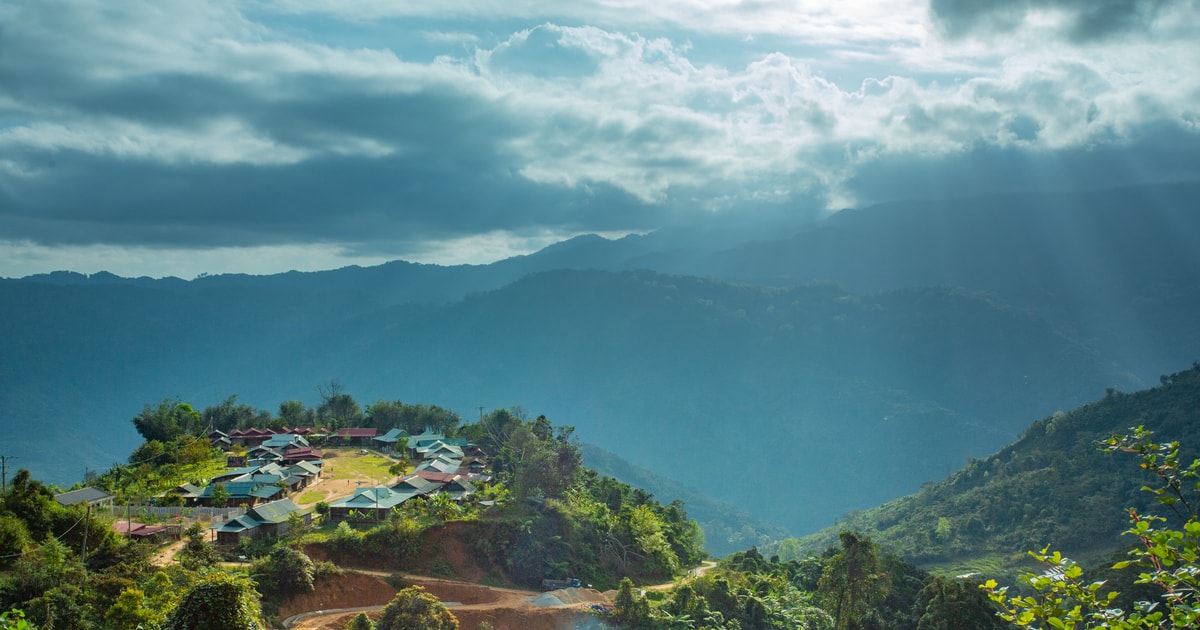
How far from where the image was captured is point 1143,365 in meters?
195

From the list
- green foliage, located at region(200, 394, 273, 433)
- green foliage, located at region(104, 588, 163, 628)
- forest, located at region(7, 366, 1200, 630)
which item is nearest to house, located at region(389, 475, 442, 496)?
forest, located at region(7, 366, 1200, 630)

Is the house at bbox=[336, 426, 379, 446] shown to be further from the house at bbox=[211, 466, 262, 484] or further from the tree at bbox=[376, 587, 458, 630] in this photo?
the tree at bbox=[376, 587, 458, 630]

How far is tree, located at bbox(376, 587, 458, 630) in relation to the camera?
2328 cm

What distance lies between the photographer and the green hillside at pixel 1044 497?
204ft

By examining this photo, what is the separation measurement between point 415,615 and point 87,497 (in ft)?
69.2

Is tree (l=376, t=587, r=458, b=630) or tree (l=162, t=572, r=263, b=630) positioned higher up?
tree (l=162, t=572, r=263, b=630)

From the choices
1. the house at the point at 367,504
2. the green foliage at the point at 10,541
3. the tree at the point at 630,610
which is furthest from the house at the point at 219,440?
the tree at the point at 630,610

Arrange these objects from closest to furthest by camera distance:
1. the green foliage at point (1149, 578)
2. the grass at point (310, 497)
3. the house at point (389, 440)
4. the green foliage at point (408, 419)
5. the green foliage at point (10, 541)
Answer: the green foliage at point (1149, 578) → the green foliage at point (10, 541) → the grass at point (310, 497) → the house at point (389, 440) → the green foliage at point (408, 419)

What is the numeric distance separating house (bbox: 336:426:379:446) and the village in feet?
1.16

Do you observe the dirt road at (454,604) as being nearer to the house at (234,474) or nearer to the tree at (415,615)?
the tree at (415,615)

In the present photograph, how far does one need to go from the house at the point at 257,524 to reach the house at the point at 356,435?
25751 millimetres

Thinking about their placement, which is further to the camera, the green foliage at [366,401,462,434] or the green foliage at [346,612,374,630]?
the green foliage at [366,401,462,434]

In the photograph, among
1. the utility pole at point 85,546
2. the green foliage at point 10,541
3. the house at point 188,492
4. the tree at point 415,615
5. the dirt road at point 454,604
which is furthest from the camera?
the house at point 188,492

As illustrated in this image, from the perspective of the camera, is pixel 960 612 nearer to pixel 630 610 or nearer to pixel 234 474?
pixel 630 610
